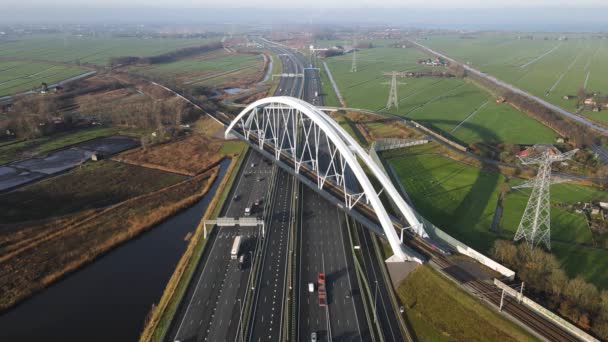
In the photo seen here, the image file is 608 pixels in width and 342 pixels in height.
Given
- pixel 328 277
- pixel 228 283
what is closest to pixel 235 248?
pixel 228 283

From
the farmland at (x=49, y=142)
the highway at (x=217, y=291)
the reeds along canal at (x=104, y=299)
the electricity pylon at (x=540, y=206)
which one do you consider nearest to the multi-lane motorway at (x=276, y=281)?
the highway at (x=217, y=291)

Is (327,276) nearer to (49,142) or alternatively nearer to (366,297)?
(366,297)

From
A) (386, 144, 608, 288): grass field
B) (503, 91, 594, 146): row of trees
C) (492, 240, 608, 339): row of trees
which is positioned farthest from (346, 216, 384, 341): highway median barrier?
(503, 91, 594, 146): row of trees

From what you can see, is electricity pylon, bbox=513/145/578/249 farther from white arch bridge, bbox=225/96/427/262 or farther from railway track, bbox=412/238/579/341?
white arch bridge, bbox=225/96/427/262

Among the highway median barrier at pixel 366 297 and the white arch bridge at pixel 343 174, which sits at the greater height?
the white arch bridge at pixel 343 174

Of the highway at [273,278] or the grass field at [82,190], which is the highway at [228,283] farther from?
the grass field at [82,190]
